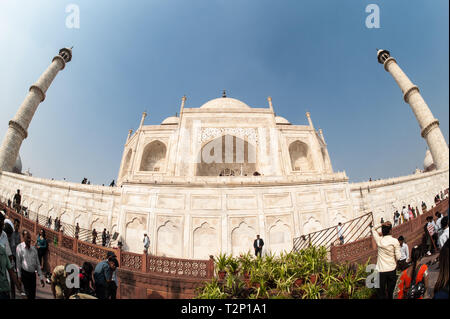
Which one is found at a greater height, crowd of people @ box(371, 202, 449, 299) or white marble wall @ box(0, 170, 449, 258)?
white marble wall @ box(0, 170, 449, 258)

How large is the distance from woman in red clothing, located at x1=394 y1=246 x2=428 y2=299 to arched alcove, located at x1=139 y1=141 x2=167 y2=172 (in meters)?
13.6

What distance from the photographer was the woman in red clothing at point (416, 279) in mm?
1517

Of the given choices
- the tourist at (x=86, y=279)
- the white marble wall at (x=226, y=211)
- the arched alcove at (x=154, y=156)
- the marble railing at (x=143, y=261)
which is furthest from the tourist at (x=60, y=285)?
the arched alcove at (x=154, y=156)

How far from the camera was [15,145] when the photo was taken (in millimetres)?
11406

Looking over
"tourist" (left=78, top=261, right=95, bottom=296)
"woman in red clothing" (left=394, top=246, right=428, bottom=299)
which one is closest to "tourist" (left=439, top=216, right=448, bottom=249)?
"woman in red clothing" (left=394, top=246, right=428, bottom=299)

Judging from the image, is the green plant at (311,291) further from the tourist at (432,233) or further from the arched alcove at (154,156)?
the arched alcove at (154,156)

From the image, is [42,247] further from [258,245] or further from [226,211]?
[258,245]

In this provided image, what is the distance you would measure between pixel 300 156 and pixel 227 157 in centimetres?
584

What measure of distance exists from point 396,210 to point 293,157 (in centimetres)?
757

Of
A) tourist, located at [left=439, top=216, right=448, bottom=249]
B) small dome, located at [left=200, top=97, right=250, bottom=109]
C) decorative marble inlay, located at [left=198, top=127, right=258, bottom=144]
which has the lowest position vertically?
tourist, located at [left=439, top=216, right=448, bottom=249]

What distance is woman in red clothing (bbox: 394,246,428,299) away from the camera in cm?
152

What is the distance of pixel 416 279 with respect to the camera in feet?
5.17

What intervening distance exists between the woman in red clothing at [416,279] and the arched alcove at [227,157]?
9534 mm

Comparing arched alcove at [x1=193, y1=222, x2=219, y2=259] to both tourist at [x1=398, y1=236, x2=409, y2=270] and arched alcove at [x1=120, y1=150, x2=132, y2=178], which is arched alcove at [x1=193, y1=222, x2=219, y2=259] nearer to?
tourist at [x1=398, y1=236, x2=409, y2=270]
